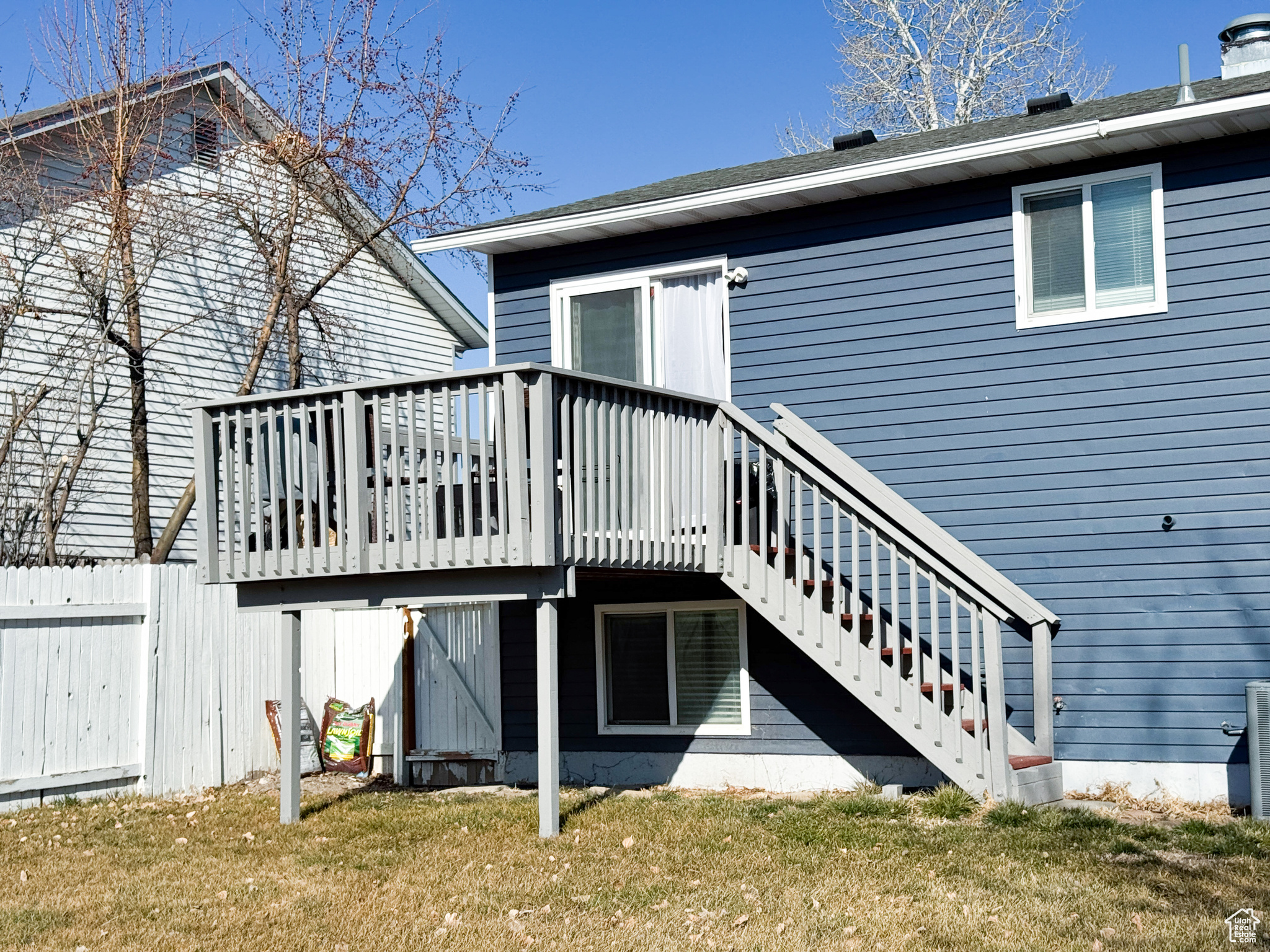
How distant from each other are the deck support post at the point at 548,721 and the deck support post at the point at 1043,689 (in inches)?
127

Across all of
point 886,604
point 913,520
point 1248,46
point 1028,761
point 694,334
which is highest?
point 1248,46

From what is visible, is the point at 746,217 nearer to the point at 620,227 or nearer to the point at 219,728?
the point at 620,227

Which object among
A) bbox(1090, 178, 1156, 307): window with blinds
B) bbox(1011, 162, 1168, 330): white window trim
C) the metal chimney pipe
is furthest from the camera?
the metal chimney pipe

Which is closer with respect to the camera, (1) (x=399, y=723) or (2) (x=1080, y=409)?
(2) (x=1080, y=409)

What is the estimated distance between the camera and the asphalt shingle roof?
9.78 metres

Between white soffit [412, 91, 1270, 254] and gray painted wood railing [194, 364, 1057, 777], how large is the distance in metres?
1.87

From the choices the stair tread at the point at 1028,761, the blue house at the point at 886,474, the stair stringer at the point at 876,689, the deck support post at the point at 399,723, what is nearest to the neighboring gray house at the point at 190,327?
the deck support post at the point at 399,723

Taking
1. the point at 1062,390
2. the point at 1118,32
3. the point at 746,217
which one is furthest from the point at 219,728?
the point at 1118,32

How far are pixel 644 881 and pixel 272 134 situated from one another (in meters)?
12.5

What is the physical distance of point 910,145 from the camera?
37.0ft

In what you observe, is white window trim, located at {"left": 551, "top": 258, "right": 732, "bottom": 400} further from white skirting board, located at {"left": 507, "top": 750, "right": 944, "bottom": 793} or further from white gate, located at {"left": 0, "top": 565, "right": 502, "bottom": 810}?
white skirting board, located at {"left": 507, "top": 750, "right": 944, "bottom": 793}

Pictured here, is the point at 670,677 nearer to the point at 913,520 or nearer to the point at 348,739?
the point at 913,520

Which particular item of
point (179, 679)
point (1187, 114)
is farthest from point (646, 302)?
point (179, 679)

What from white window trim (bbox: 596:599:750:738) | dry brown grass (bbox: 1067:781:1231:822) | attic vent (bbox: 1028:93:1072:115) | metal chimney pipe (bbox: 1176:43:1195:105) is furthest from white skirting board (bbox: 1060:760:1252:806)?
A: attic vent (bbox: 1028:93:1072:115)
